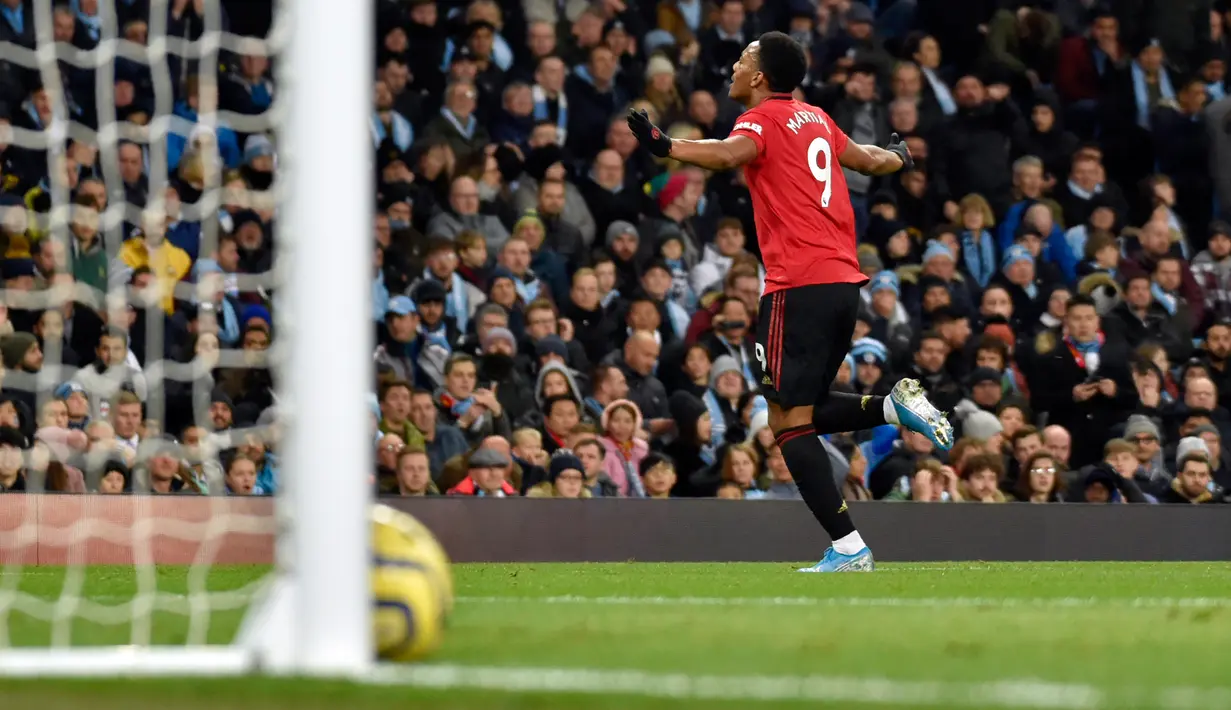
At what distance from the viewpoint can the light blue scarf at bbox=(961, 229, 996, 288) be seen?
42.1ft

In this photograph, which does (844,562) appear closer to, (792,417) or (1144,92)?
(792,417)

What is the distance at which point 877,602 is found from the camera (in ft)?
17.6

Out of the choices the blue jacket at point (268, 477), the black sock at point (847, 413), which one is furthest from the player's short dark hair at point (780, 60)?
the blue jacket at point (268, 477)

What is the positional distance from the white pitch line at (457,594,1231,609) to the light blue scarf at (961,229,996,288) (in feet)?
23.6

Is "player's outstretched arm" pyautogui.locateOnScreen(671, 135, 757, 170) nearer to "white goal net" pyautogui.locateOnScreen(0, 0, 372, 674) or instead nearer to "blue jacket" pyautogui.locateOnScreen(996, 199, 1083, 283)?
"white goal net" pyautogui.locateOnScreen(0, 0, 372, 674)

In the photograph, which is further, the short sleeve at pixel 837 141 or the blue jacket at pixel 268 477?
the blue jacket at pixel 268 477

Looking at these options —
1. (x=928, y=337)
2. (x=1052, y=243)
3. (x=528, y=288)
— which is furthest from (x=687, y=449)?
(x=1052, y=243)

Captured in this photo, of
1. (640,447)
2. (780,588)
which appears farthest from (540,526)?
(780,588)

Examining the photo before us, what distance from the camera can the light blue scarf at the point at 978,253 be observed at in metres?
12.8

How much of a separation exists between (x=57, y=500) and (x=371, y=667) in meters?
4.80

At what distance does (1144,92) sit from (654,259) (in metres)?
5.12

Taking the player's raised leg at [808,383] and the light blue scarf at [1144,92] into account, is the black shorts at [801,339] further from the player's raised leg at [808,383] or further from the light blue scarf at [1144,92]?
the light blue scarf at [1144,92]

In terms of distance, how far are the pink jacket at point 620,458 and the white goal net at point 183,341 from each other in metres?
1.73

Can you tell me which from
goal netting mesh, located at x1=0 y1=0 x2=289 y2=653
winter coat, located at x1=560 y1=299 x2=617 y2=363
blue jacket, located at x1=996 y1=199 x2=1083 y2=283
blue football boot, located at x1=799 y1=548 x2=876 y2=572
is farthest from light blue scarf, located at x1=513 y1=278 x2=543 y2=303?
blue football boot, located at x1=799 y1=548 x2=876 y2=572
